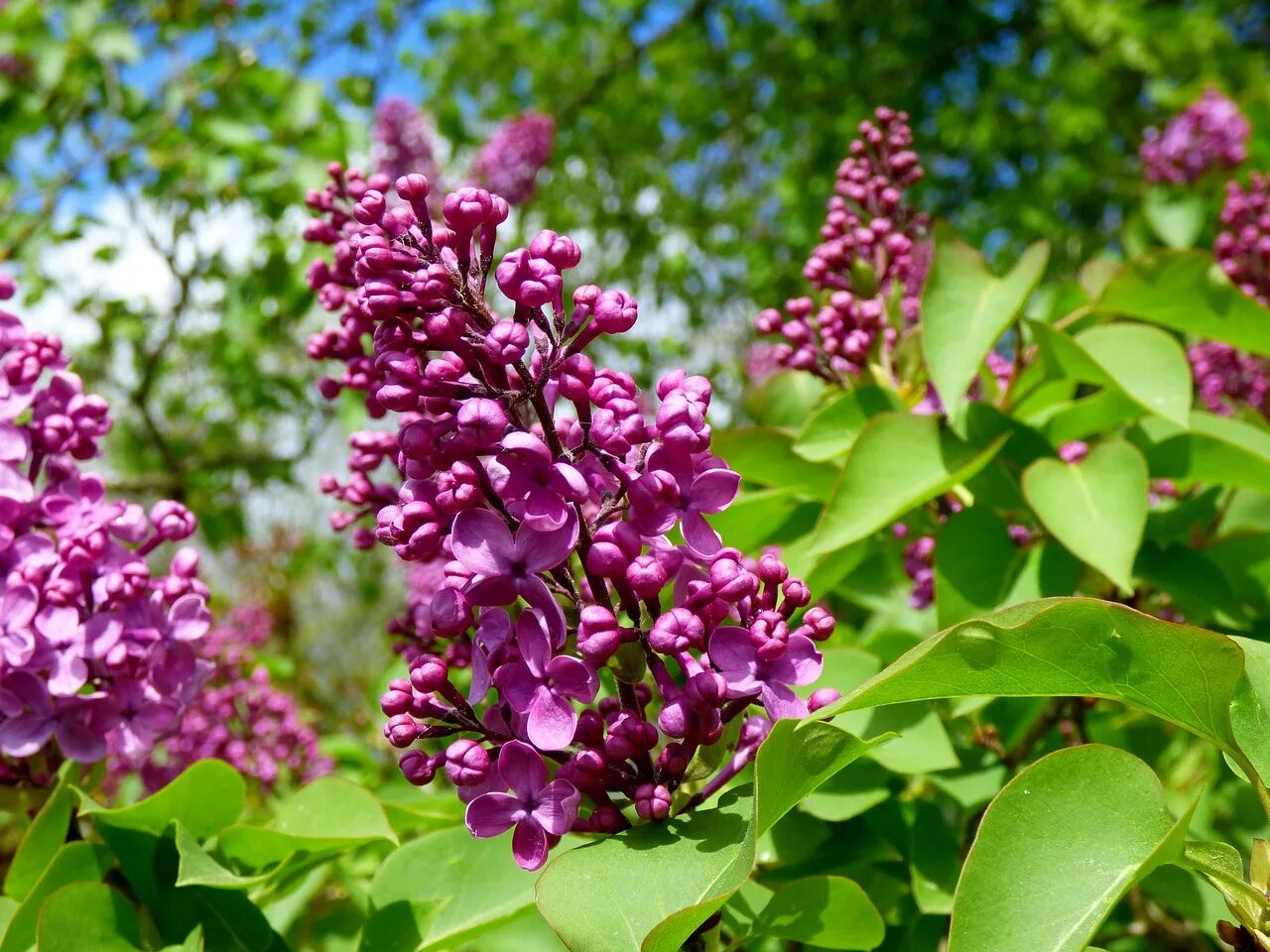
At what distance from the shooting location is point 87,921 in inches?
37.0

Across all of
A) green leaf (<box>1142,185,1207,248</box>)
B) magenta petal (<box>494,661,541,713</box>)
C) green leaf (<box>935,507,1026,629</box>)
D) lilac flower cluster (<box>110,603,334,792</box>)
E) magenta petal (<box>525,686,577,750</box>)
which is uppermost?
magenta petal (<box>494,661,541,713</box>)

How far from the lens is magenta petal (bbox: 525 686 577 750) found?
27.6 inches

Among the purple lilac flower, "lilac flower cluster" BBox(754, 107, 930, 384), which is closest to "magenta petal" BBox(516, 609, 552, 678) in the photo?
"lilac flower cluster" BBox(754, 107, 930, 384)

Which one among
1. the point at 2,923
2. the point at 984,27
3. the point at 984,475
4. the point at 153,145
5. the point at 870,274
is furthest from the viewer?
the point at 984,27

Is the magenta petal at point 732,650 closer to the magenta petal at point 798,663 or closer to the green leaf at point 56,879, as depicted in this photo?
the magenta petal at point 798,663

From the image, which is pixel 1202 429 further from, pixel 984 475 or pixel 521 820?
pixel 521 820

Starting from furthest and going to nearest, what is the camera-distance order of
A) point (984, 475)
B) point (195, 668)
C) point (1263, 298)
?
point (1263, 298)
point (984, 475)
point (195, 668)

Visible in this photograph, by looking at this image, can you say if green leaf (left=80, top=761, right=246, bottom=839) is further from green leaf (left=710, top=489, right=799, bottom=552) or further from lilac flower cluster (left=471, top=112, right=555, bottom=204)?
lilac flower cluster (left=471, top=112, right=555, bottom=204)

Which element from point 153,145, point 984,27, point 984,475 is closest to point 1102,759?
point 984,475

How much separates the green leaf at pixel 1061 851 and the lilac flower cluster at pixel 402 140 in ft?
9.83

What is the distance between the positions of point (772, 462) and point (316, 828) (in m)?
0.67

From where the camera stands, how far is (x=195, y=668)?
113cm

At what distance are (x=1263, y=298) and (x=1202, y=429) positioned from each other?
2.55 feet

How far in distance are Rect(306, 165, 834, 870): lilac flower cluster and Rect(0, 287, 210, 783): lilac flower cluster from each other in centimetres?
42
